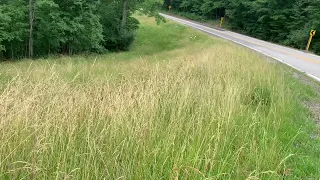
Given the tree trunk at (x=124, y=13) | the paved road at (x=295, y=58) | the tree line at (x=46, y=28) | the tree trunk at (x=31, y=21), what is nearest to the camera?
the paved road at (x=295, y=58)

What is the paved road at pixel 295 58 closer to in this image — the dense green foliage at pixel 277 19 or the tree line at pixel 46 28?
the dense green foliage at pixel 277 19

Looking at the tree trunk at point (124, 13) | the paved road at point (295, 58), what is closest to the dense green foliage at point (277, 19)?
the paved road at point (295, 58)

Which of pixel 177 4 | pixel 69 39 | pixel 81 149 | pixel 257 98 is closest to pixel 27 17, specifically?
pixel 69 39

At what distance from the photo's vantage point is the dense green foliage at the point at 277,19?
28.2 meters

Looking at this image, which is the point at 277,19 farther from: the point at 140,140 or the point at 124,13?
the point at 140,140

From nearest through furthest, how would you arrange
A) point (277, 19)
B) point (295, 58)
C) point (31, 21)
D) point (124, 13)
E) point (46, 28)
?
1. point (295, 58)
2. point (31, 21)
3. point (46, 28)
4. point (124, 13)
5. point (277, 19)

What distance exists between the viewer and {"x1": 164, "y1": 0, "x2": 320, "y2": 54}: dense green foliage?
28.2m

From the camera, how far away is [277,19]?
33094mm

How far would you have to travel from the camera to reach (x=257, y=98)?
19.6 feet

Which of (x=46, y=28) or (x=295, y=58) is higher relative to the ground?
(x=295, y=58)

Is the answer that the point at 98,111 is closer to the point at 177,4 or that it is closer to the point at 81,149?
the point at 81,149

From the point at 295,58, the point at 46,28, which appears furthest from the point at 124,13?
the point at 295,58

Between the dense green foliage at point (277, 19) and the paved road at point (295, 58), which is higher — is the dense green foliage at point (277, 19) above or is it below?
above

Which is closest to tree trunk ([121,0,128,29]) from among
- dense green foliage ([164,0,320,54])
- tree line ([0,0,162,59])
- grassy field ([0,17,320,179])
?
tree line ([0,0,162,59])
